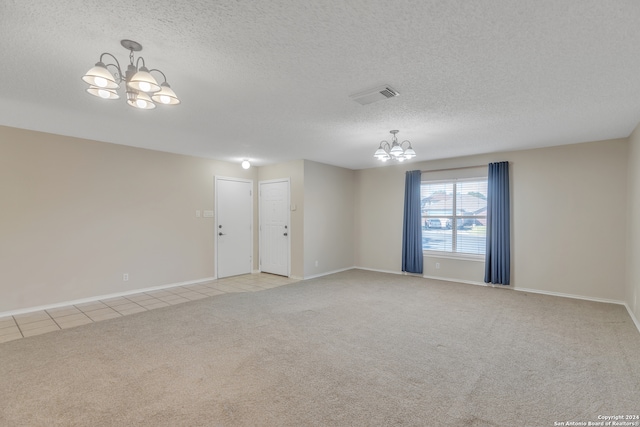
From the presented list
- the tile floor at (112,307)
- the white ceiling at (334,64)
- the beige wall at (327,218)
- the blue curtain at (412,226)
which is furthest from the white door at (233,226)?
the blue curtain at (412,226)

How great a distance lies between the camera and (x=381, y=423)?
1953 mm

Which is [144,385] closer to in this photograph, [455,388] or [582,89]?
[455,388]

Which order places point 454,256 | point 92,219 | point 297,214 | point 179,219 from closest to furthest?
point 92,219 → point 179,219 → point 454,256 → point 297,214

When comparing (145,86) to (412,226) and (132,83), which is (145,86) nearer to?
(132,83)

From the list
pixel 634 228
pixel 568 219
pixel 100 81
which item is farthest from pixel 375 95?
pixel 568 219

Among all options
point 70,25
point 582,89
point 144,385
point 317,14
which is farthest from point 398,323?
point 70,25

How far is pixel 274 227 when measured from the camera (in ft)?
22.5

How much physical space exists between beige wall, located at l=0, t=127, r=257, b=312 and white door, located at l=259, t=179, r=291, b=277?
50.9 inches

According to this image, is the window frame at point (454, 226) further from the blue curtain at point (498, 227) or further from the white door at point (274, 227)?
the white door at point (274, 227)

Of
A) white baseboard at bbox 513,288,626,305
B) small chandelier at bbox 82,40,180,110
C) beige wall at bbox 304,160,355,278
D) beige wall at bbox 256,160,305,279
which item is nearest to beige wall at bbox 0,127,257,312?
beige wall at bbox 256,160,305,279

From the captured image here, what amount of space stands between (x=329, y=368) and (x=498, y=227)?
14.6ft

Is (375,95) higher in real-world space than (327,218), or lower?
higher

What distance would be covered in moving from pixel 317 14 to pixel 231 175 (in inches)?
208

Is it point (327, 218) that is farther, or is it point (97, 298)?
point (327, 218)
